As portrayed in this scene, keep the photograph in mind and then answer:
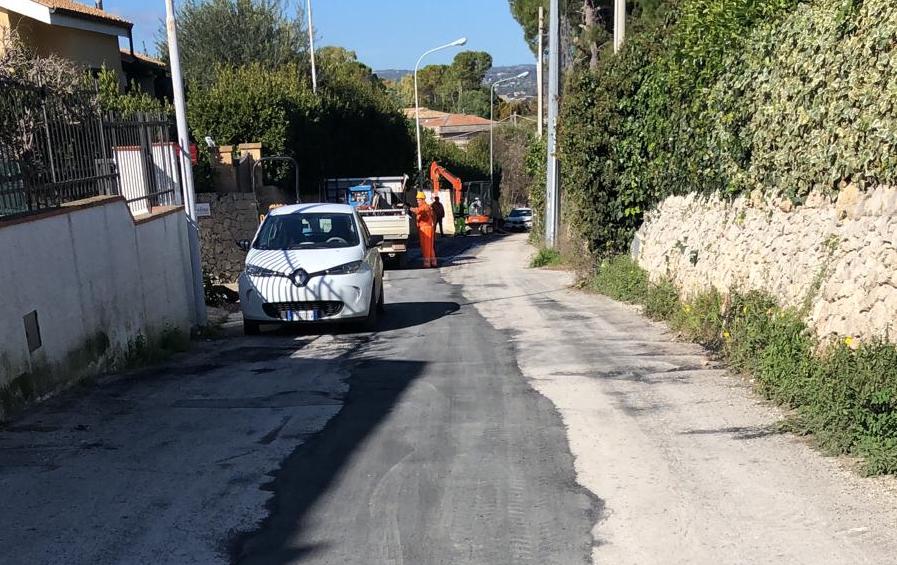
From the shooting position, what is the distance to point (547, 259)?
78.4 ft

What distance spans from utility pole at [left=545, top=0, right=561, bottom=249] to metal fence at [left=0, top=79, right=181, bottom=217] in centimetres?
1171

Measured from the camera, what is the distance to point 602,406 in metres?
7.09

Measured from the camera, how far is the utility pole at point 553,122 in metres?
22.7

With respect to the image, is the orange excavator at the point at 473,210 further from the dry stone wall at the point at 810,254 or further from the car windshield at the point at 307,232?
the dry stone wall at the point at 810,254

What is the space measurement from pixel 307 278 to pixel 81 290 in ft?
11.5

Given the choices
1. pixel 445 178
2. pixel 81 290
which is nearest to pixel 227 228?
pixel 81 290

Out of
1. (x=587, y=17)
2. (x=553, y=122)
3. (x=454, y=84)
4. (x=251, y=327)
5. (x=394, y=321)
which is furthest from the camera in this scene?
(x=454, y=84)

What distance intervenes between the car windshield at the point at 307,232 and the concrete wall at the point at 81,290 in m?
1.41

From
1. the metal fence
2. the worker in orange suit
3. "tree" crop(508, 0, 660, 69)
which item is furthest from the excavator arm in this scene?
the metal fence

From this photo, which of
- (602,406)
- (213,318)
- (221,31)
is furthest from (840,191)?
(221,31)

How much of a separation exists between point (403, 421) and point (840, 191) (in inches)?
168

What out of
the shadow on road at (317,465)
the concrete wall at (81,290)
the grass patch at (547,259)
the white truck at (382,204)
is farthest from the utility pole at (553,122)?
the shadow on road at (317,465)

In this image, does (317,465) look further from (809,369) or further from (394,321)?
(394,321)

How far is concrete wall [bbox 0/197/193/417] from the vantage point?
695 cm
